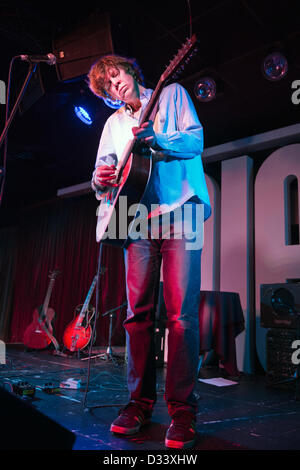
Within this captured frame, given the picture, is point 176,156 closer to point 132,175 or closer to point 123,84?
point 132,175

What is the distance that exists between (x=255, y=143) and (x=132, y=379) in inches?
167

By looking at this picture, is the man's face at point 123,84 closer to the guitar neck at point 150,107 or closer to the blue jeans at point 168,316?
the guitar neck at point 150,107

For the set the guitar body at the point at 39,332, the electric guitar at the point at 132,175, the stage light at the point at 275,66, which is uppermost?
the stage light at the point at 275,66

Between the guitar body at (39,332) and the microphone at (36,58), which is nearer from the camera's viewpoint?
the microphone at (36,58)

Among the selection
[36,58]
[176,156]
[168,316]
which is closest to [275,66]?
[36,58]

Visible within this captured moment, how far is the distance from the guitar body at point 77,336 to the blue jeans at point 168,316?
11.8ft

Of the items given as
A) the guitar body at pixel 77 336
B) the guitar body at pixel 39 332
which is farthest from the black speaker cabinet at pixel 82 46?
the guitar body at pixel 39 332

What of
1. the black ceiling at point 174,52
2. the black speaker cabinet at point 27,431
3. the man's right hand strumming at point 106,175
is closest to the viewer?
the black speaker cabinet at point 27,431

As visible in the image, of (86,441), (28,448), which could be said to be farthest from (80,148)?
(28,448)

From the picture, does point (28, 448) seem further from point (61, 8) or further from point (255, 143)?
point (255, 143)

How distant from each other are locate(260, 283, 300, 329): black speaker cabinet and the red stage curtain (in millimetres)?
3823

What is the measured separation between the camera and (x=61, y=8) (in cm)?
329

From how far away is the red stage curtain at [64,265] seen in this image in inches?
282

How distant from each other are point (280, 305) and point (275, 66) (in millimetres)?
2449
